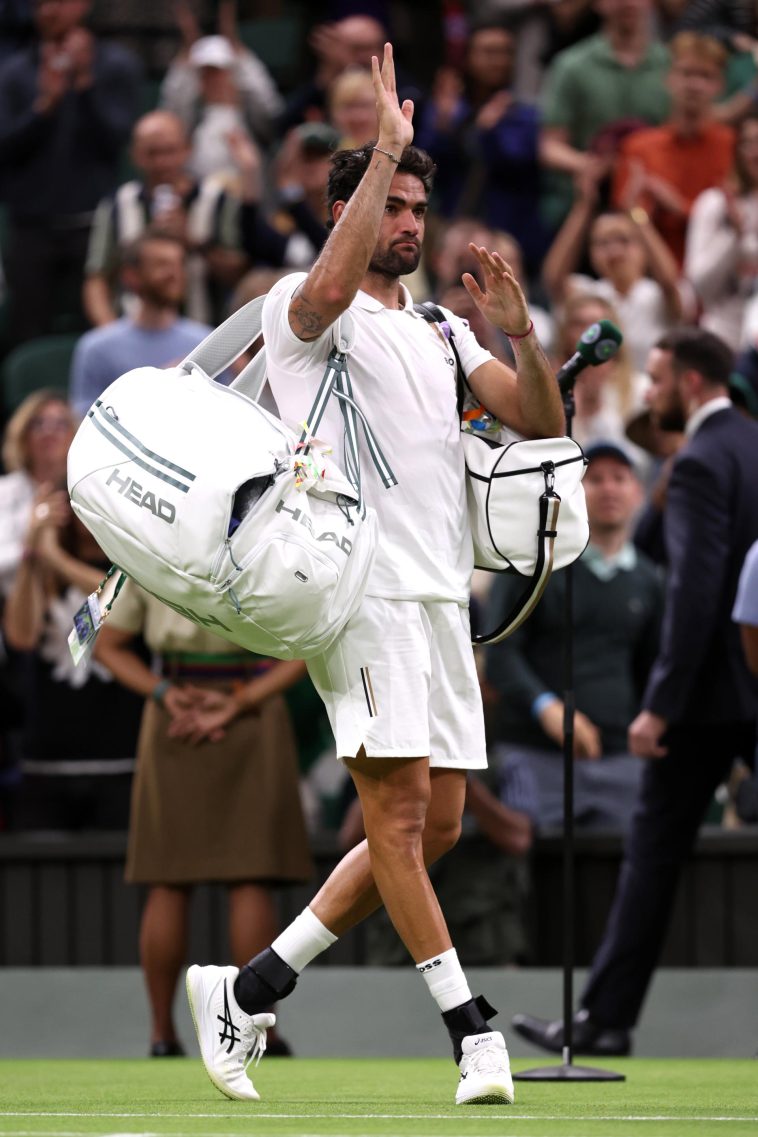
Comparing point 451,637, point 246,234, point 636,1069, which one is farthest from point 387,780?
point 246,234

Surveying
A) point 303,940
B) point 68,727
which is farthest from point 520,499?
point 68,727

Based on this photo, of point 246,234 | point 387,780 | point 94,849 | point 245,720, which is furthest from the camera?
point 246,234

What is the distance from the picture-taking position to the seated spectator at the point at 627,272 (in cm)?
1105

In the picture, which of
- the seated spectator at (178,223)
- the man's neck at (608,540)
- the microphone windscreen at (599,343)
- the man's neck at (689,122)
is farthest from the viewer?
the man's neck at (689,122)

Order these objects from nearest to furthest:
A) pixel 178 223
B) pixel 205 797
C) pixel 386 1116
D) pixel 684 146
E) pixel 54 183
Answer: pixel 386 1116 → pixel 205 797 → pixel 178 223 → pixel 684 146 → pixel 54 183

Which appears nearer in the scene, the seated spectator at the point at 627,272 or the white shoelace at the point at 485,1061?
the white shoelace at the point at 485,1061

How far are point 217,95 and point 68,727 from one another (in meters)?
5.59

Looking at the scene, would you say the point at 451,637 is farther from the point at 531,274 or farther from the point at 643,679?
the point at 531,274

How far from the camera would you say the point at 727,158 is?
39.8 feet

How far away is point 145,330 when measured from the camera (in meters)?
10.6

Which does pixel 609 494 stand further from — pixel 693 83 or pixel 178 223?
pixel 693 83

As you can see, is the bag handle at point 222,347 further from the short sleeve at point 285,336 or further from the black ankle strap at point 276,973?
the black ankle strap at point 276,973

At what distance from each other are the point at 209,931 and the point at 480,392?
141 inches

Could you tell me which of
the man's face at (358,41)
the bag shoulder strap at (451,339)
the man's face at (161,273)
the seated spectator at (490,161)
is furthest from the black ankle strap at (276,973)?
the man's face at (358,41)
